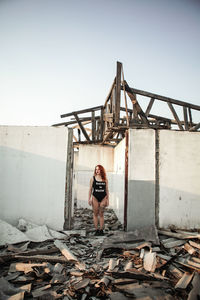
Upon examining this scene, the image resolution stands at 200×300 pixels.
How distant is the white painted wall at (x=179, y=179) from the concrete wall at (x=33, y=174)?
3.14 meters

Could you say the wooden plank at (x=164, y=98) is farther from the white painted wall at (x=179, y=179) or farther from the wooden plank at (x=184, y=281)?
the wooden plank at (x=184, y=281)

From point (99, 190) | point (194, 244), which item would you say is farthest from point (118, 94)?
point (194, 244)

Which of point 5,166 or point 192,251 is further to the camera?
point 5,166

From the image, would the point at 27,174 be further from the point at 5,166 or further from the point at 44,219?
the point at 44,219

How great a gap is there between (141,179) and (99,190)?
1.37 metres

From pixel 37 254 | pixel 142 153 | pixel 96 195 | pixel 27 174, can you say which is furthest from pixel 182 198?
pixel 27 174

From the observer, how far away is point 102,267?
348cm

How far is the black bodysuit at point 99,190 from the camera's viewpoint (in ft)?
17.8

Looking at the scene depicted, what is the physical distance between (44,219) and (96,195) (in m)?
1.68

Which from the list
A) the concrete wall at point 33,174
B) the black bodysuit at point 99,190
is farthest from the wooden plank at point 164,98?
the black bodysuit at point 99,190

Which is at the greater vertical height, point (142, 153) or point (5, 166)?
point (142, 153)

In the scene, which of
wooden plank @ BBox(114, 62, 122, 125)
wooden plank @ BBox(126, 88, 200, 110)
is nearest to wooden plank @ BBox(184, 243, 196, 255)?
wooden plank @ BBox(114, 62, 122, 125)

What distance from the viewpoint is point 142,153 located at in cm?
584

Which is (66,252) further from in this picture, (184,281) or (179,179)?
(179,179)
